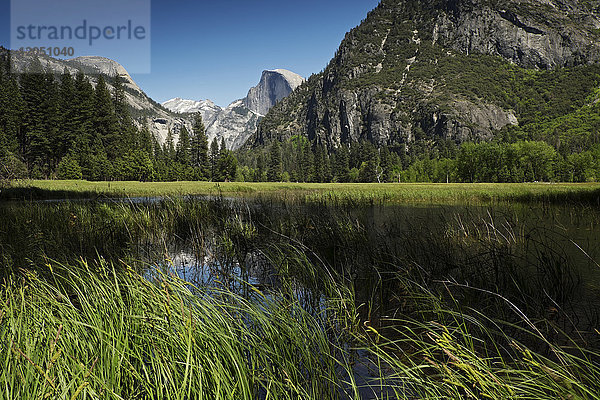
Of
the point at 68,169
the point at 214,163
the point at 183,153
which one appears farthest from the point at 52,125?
the point at 214,163

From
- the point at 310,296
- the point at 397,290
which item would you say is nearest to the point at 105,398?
the point at 310,296

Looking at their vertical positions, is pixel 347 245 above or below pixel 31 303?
below

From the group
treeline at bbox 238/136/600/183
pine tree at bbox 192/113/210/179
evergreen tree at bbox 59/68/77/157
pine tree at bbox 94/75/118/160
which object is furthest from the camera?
pine tree at bbox 192/113/210/179

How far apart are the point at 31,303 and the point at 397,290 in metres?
3.67

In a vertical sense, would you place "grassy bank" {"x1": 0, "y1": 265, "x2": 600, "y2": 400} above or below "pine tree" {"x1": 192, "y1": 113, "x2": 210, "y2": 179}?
below

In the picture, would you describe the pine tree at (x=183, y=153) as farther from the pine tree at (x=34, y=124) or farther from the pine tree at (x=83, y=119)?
the pine tree at (x=34, y=124)

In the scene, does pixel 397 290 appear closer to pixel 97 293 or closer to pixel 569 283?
pixel 569 283

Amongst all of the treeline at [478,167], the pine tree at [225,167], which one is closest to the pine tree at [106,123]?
the pine tree at [225,167]

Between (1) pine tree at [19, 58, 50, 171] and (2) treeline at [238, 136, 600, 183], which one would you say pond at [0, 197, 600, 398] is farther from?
(2) treeline at [238, 136, 600, 183]

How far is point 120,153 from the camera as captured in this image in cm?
5703

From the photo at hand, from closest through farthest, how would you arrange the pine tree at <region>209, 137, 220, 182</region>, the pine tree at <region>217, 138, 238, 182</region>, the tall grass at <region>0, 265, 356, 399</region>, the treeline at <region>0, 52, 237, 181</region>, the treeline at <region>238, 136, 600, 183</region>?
the tall grass at <region>0, 265, 356, 399</region>
the treeline at <region>0, 52, 237, 181</region>
the treeline at <region>238, 136, 600, 183</region>
the pine tree at <region>217, 138, 238, 182</region>
the pine tree at <region>209, 137, 220, 182</region>

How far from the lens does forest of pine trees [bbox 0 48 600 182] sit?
47.8 meters

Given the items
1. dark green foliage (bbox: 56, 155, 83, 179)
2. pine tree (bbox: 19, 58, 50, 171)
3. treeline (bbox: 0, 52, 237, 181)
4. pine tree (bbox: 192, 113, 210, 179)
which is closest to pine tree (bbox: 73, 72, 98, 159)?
treeline (bbox: 0, 52, 237, 181)

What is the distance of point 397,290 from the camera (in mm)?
3967
